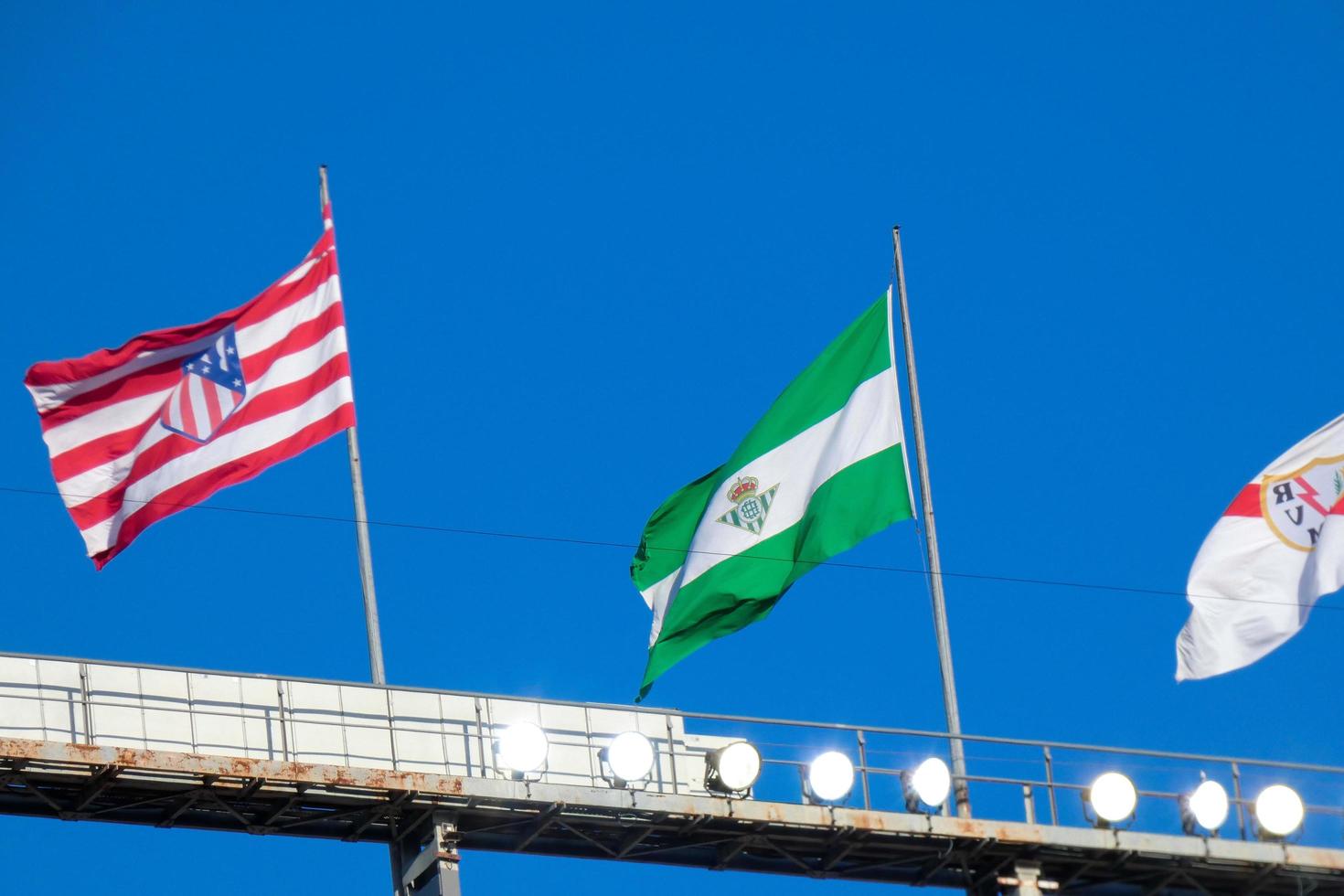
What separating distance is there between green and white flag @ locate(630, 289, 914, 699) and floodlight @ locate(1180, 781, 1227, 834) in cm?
543

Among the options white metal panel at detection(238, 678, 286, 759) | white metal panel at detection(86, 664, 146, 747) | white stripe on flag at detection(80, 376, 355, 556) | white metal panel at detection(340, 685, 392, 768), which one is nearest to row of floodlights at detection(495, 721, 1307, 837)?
white metal panel at detection(340, 685, 392, 768)

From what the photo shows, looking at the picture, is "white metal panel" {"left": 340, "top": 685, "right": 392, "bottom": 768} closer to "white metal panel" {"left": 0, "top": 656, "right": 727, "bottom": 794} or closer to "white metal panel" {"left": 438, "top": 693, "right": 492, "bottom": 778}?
"white metal panel" {"left": 0, "top": 656, "right": 727, "bottom": 794}

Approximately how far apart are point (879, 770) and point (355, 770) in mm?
6927

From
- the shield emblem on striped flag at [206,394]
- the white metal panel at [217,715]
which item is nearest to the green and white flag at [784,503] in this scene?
the white metal panel at [217,715]

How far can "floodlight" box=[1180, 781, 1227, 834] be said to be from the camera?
3562cm

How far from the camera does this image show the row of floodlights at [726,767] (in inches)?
1287

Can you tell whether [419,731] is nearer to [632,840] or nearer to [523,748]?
[523,748]

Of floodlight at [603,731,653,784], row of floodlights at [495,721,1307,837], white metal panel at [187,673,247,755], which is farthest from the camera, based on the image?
white metal panel at [187,673,247,755]

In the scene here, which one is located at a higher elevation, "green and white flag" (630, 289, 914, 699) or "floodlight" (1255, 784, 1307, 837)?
"green and white flag" (630, 289, 914, 699)

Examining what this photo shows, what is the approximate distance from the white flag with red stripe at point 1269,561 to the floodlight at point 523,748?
29.0 feet

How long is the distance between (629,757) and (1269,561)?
9785 millimetres

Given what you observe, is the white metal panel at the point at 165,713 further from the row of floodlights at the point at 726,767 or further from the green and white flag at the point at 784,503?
the green and white flag at the point at 784,503

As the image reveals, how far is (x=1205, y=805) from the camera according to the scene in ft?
117

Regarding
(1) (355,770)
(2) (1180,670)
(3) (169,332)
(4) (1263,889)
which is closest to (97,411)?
(3) (169,332)
